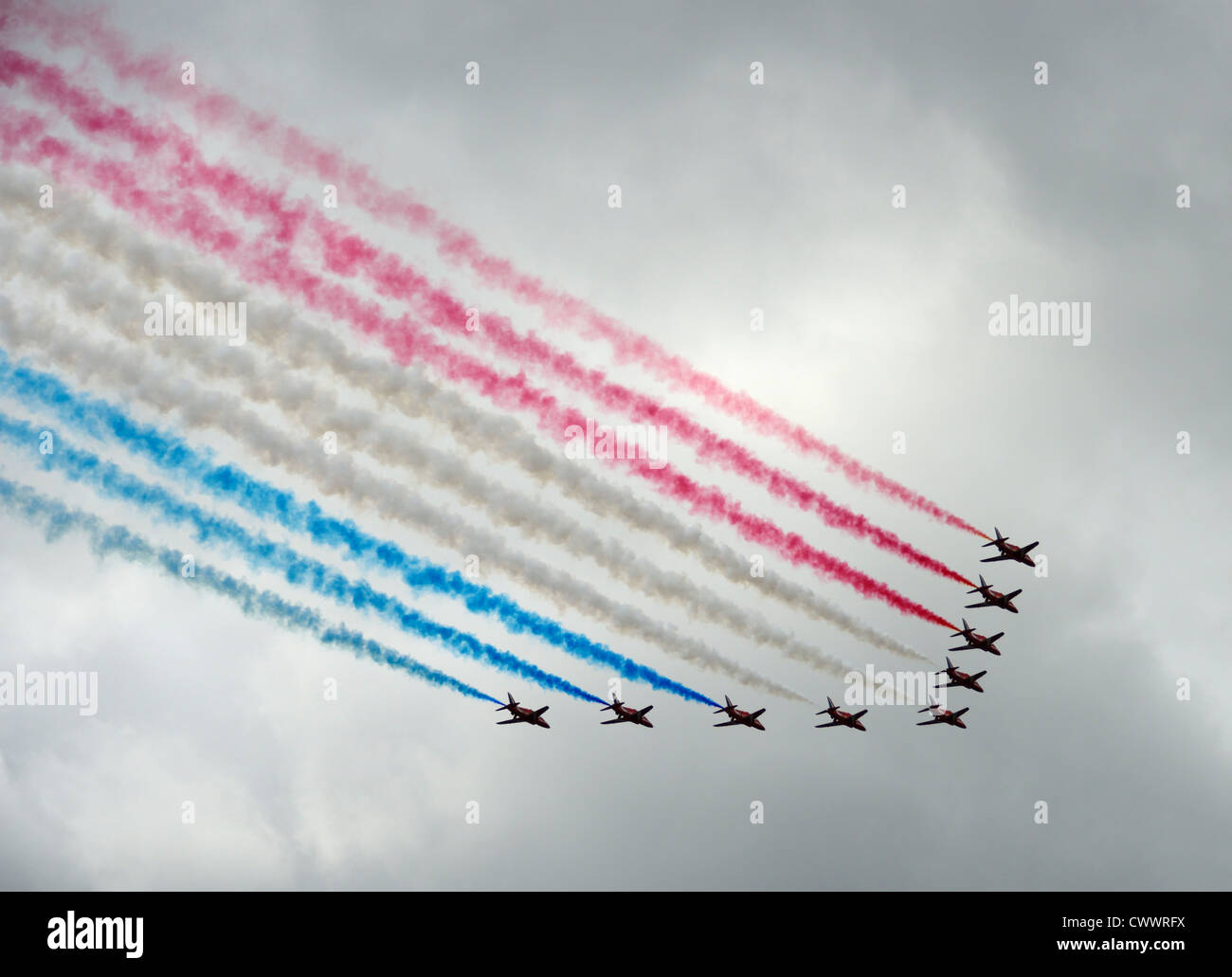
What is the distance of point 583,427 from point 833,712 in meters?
22.1
